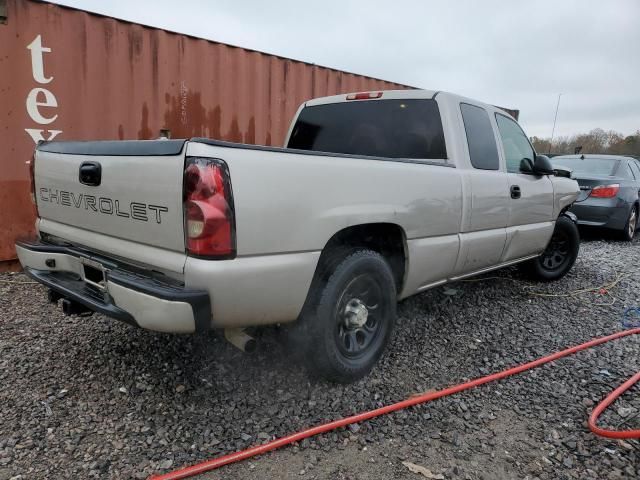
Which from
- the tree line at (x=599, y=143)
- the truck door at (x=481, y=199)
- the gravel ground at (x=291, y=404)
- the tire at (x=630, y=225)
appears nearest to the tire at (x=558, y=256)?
the gravel ground at (x=291, y=404)

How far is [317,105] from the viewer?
390 centimetres

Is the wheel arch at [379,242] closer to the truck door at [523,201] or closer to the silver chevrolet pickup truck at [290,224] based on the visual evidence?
the silver chevrolet pickup truck at [290,224]

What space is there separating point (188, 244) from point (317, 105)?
2357 mm

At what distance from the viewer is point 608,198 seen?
7305 millimetres

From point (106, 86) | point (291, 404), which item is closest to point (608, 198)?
point (291, 404)

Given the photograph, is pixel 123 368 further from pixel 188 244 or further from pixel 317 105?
pixel 317 105

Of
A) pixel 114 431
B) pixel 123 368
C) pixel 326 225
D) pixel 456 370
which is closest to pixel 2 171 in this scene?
pixel 123 368

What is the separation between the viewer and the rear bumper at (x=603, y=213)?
7.30 meters

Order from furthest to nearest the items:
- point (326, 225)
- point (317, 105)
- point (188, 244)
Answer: point (317, 105)
point (326, 225)
point (188, 244)

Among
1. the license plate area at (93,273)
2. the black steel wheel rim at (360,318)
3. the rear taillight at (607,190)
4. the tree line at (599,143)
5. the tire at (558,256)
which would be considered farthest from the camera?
the tree line at (599,143)

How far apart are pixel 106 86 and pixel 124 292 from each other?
3.91 m

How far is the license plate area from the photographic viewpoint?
7.25ft

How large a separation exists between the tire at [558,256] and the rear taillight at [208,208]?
402 cm

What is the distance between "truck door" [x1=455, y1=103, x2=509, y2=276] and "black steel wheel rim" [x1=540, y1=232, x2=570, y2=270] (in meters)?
1.61
